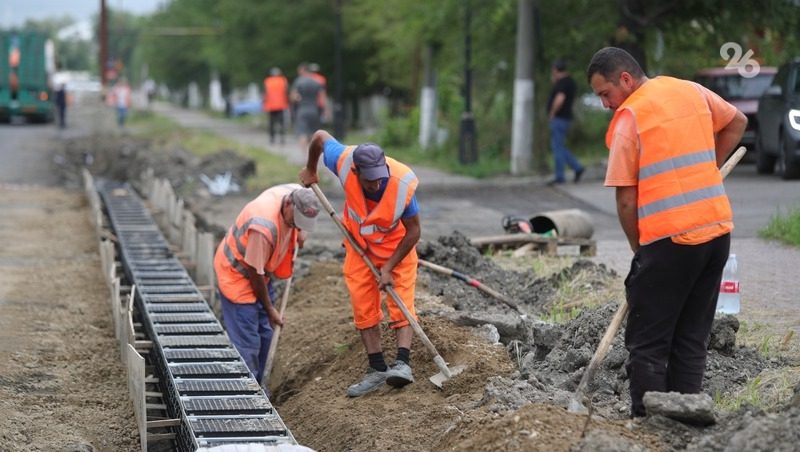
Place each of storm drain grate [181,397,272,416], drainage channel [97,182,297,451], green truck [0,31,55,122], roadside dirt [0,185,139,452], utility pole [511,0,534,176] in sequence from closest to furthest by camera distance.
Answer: drainage channel [97,182,297,451], storm drain grate [181,397,272,416], roadside dirt [0,185,139,452], utility pole [511,0,534,176], green truck [0,31,55,122]

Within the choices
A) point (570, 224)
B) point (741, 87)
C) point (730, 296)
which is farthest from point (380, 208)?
point (741, 87)

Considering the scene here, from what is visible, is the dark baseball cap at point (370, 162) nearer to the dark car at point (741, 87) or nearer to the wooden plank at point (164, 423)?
the wooden plank at point (164, 423)

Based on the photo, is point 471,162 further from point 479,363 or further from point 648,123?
point 648,123

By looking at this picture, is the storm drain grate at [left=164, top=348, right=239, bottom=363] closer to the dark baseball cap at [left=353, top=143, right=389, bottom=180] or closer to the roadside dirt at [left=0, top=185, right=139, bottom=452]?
the roadside dirt at [left=0, top=185, right=139, bottom=452]

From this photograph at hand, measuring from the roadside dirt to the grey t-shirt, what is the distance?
7906 millimetres

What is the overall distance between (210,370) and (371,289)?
47.7 inches

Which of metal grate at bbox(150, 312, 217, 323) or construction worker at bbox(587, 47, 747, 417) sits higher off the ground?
construction worker at bbox(587, 47, 747, 417)

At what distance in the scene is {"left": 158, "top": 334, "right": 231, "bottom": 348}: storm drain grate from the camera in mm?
9359

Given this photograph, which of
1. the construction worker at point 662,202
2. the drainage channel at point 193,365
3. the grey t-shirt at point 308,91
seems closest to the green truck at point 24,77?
the grey t-shirt at point 308,91

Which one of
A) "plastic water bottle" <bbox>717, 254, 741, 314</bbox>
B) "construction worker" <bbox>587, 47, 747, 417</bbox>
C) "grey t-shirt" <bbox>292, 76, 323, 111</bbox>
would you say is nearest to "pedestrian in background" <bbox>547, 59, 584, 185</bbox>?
"grey t-shirt" <bbox>292, 76, 323, 111</bbox>

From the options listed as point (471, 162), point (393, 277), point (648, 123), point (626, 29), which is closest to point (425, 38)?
point (471, 162)

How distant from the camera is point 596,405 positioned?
7023 millimetres

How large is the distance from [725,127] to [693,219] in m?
0.68

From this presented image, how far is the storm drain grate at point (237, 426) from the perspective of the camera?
23.3 feet
